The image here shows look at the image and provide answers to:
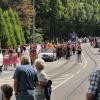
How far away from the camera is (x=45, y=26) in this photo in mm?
108875

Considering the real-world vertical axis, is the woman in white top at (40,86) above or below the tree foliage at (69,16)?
above

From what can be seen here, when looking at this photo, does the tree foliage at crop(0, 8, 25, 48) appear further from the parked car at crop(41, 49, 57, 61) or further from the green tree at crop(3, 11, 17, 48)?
the parked car at crop(41, 49, 57, 61)

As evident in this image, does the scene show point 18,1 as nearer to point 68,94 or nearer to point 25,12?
→ point 25,12

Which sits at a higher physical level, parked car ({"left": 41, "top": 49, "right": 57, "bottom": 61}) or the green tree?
the green tree

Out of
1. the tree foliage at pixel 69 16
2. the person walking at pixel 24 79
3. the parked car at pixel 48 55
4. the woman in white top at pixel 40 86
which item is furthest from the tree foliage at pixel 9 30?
the person walking at pixel 24 79

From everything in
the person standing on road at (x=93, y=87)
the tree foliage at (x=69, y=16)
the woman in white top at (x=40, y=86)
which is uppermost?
the person standing on road at (x=93, y=87)

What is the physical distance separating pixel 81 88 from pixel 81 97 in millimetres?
4194

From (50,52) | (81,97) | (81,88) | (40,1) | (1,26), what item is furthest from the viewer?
(40,1)

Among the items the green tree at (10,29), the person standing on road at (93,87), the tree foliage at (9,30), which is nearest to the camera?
the person standing on road at (93,87)

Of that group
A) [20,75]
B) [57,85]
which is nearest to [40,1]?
[57,85]

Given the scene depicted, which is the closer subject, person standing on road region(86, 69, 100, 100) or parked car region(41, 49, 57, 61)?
person standing on road region(86, 69, 100, 100)

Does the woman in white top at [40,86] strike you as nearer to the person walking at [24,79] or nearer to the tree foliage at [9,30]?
the person walking at [24,79]

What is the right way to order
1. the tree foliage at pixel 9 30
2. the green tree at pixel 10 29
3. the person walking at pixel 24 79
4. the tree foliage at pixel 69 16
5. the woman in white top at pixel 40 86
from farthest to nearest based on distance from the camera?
the tree foliage at pixel 69 16 → the green tree at pixel 10 29 → the tree foliage at pixel 9 30 → the woman in white top at pixel 40 86 → the person walking at pixel 24 79

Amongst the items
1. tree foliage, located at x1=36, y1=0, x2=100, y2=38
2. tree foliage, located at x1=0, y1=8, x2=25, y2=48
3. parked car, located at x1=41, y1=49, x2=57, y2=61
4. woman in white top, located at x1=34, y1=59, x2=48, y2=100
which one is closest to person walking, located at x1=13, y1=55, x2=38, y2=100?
woman in white top, located at x1=34, y1=59, x2=48, y2=100
